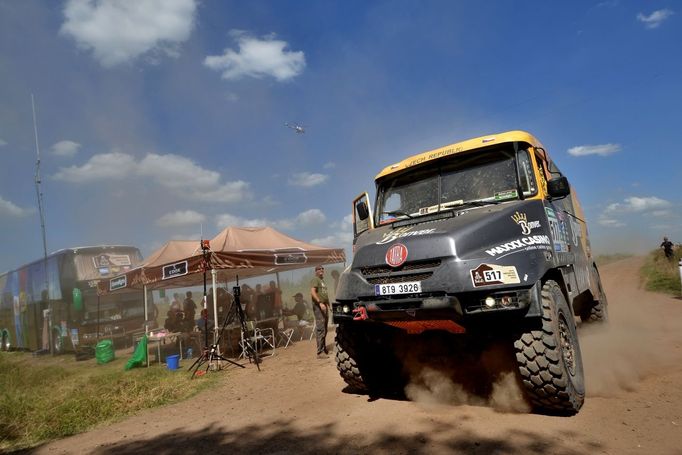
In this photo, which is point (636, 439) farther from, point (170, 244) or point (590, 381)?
point (170, 244)

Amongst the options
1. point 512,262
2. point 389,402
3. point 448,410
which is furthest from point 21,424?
point 512,262

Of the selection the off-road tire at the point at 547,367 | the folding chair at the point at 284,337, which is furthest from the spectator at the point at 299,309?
the off-road tire at the point at 547,367

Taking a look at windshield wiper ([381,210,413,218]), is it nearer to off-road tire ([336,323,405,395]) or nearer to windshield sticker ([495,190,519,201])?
windshield sticker ([495,190,519,201])

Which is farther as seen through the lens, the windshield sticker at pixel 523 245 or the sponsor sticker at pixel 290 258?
the sponsor sticker at pixel 290 258

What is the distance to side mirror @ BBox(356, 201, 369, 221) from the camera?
5.35 metres

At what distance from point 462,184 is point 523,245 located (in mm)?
1196

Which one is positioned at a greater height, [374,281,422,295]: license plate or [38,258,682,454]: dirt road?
[374,281,422,295]: license plate

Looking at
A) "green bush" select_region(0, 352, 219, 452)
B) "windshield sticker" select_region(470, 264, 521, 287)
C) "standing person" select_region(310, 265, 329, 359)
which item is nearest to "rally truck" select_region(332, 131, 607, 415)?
"windshield sticker" select_region(470, 264, 521, 287)

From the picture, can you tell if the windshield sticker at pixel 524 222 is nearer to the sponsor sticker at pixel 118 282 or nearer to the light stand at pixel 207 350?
the light stand at pixel 207 350

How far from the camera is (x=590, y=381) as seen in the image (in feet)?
15.2

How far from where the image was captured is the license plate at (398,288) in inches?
148

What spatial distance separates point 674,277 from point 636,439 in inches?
623

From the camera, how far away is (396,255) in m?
3.96

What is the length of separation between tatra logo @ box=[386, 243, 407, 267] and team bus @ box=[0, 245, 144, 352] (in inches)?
535
